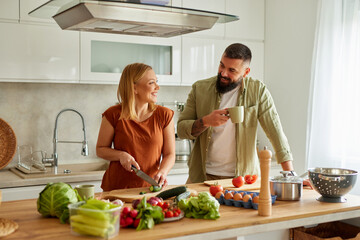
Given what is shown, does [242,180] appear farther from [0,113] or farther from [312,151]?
[0,113]

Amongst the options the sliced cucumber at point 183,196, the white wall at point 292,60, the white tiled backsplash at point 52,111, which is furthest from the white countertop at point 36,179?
the white wall at point 292,60

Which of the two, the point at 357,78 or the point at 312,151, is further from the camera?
the point at 312,151

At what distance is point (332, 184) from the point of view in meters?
2.30

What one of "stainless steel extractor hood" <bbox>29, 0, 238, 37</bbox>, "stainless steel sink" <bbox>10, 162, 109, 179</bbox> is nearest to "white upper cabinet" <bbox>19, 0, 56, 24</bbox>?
"stainless steel sink" <bbox>10, 162, 109, 179</bbox>

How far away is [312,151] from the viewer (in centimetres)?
398

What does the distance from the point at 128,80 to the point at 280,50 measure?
2.23 metres

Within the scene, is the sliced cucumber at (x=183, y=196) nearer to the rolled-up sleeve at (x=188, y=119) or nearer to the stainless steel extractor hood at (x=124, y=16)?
the rolled-up sleeve at (x=188, y=119)

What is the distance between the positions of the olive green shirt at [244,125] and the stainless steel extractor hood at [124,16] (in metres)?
0.58

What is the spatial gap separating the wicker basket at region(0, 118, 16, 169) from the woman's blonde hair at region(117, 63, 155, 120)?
1393mm

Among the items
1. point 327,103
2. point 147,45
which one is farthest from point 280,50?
point 147,45

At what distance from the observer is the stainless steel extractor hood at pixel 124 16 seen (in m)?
2.10

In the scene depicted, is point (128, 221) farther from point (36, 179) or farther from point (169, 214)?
point (36, 179)

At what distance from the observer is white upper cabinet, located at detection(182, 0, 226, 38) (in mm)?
4258

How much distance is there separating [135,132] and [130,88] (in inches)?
10.4
